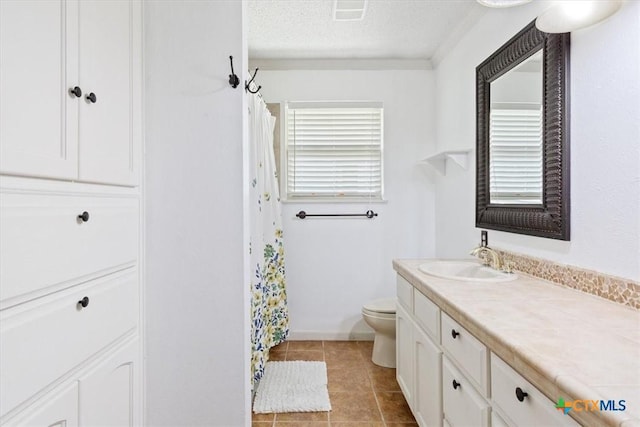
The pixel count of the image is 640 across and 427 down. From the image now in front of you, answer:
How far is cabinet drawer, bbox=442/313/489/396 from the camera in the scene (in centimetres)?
110

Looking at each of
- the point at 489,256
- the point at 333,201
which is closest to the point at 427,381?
the point at 489,256

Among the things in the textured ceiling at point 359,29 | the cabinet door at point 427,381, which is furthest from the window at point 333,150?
the cabinet door at point 427,381

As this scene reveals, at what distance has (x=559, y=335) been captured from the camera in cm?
94

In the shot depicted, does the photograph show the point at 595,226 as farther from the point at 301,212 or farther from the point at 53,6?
the point at 301,212

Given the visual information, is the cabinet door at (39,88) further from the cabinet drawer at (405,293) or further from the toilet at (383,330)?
the toilet at (383,330)

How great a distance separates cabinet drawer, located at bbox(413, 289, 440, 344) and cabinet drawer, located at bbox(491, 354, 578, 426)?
0.45m

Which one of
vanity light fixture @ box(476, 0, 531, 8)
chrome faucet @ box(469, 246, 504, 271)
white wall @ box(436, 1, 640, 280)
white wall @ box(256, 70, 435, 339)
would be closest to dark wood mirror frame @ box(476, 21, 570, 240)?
white wall @ box(436, 1, 640, 280)

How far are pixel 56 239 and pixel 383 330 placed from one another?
2085 millimetres

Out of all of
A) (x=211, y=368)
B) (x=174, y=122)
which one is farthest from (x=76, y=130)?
(x=211, y=368)

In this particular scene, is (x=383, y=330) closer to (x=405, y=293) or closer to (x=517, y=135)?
(x=405, y=293)

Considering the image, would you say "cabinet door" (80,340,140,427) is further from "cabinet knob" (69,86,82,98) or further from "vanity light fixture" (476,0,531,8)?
"vanity light fixture" (476,0,531,8)

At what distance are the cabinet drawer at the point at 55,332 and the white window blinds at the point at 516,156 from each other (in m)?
1.79

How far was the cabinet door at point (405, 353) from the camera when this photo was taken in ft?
6.23

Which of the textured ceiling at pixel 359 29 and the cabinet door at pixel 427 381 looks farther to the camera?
the textured ceiling at pixel 359 29
